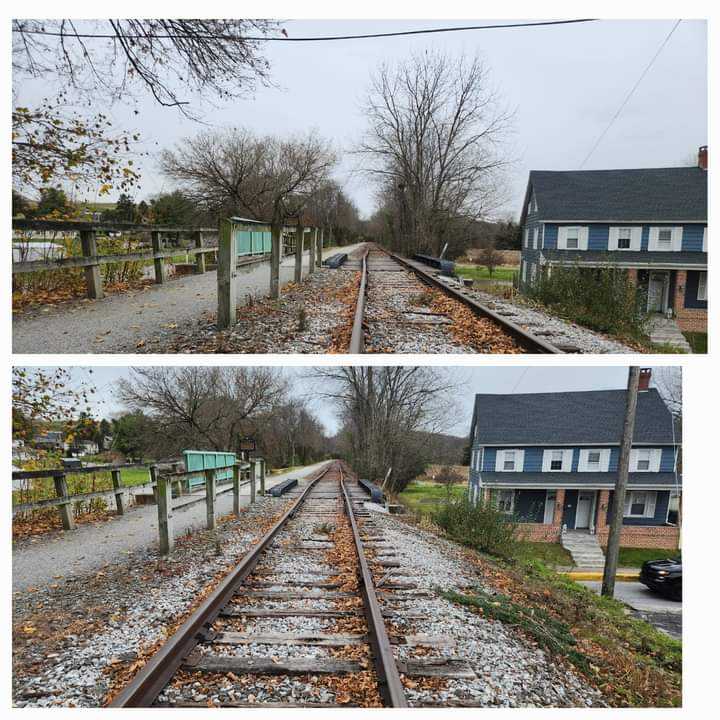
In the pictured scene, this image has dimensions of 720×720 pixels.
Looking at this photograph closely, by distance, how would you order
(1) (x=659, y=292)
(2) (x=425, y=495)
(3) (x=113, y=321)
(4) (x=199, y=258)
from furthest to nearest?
(2) (x=425, y=495)
(1) (x=659, y=292)
(4) (x=199, y=258)
(3) (x=113, y=321)

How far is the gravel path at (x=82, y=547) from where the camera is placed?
16.5 feet

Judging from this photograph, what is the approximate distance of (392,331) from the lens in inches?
222

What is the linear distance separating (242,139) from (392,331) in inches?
109

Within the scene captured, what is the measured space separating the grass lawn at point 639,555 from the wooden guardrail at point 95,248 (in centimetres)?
914

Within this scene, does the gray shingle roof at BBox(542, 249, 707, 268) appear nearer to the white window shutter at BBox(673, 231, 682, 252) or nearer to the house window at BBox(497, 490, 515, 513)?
the white window shutter at BBox(673, 231, 682, 252)

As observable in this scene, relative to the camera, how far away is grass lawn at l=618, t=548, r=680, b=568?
29.5 feet

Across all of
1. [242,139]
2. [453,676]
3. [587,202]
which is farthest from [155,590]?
[587,202]

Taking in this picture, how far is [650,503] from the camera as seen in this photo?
27.2 feet

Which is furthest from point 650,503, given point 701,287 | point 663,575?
point 701,287

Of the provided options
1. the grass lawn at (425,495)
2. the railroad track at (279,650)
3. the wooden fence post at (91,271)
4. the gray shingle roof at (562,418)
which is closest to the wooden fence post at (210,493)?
the railroad track at (279,650)

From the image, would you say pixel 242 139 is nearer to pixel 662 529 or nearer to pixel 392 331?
pixel 392 331

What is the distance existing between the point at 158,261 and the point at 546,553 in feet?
27.3

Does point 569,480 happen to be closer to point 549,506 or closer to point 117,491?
point 549,506

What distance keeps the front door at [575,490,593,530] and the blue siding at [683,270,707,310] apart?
387 centimetres
